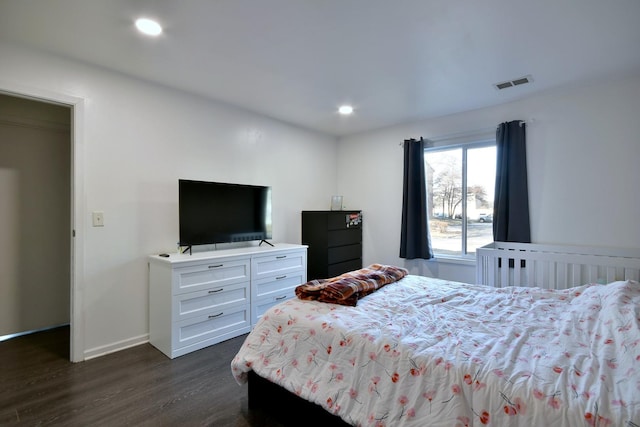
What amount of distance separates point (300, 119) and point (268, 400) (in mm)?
3216

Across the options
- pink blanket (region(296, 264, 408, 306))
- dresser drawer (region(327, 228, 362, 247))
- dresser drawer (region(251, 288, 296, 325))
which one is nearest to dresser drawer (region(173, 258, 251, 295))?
dresser drawer (region(251, 288, 296, 325))

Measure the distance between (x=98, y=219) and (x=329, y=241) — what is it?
2488mm

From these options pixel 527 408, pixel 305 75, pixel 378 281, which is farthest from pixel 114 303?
pixel 527 408

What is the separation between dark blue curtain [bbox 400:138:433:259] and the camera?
3977 mm

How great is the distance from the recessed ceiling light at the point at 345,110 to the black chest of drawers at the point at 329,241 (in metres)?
1.26

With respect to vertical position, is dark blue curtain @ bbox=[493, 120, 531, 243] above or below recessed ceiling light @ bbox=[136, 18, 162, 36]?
below

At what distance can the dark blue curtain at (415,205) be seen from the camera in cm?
398

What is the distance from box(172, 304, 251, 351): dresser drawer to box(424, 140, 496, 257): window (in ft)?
8.55

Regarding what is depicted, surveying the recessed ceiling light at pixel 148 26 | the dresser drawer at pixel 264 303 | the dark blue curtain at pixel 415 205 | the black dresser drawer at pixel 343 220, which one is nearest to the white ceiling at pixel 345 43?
the recessed ceiling light at pixel 148 26

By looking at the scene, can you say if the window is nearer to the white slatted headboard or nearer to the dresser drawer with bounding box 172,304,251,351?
the white slatted headboard

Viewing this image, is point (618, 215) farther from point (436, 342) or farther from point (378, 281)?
point (436, 342)

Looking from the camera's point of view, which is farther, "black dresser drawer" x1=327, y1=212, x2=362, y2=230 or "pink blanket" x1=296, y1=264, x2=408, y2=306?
"black dresser drawer" x1=327, y1=212, x2=362, y2=230

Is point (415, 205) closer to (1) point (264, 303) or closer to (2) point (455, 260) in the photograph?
(2) point (455, 260)

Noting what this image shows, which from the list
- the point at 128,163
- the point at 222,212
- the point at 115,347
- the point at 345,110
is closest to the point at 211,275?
the point at 222,212
